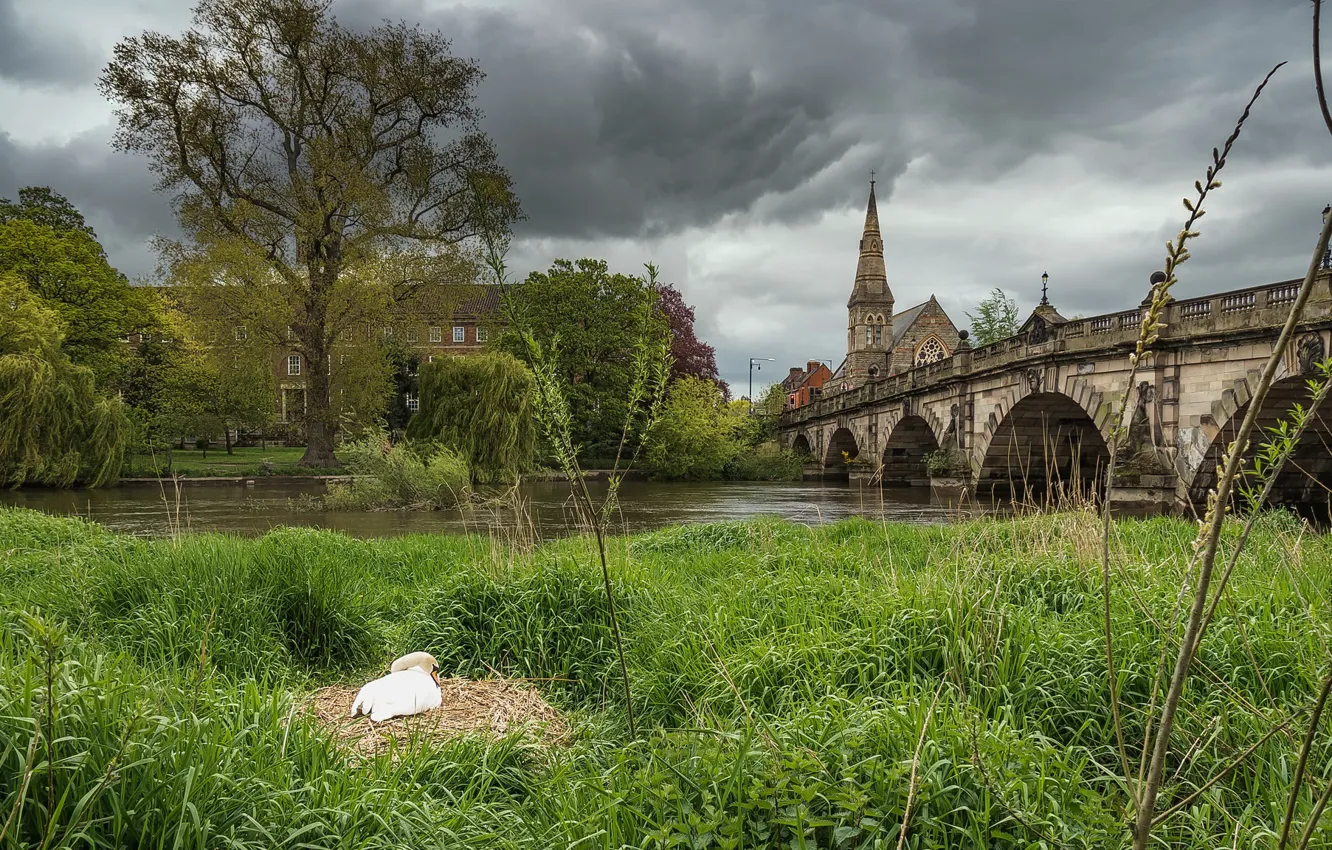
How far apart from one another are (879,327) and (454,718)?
61217mm

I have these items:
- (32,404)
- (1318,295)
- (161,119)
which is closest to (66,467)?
(32,404)

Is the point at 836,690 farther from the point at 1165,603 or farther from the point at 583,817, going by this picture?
the point at 1165,603

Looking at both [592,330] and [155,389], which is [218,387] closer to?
[155,389]

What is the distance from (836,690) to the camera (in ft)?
11.6

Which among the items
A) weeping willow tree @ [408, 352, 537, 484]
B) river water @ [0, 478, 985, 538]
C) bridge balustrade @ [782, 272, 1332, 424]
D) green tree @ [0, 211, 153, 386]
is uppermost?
green tree @ [0, 211, 153, 386]

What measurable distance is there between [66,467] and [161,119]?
1225 centimetres

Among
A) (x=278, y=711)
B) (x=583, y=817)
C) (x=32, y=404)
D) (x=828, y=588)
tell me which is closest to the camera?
(x=583, y=817)

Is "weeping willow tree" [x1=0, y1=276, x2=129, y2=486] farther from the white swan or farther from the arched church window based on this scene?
the arched church window

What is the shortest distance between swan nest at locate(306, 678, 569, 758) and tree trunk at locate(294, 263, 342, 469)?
25694mm

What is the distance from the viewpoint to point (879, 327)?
2425 inches

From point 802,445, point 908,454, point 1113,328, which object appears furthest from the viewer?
point 802,445

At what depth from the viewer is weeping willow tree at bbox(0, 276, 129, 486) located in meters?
21.5

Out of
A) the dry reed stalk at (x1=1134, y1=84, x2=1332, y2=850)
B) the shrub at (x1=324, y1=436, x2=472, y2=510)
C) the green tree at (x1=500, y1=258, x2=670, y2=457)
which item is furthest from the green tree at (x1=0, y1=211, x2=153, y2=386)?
the dry reed stalk at (x1=1134, y1=84, x2=1332, y2=850)

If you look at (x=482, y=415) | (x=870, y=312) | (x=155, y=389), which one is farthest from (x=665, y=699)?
(x=870, y=312)
